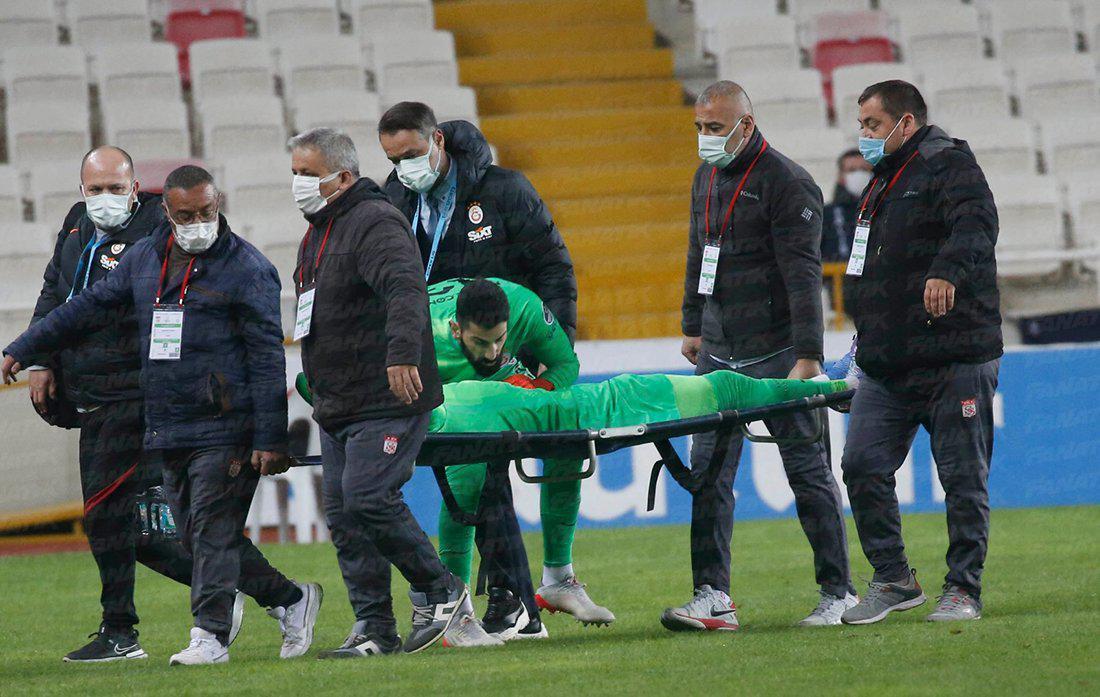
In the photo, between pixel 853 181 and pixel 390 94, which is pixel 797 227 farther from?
pixel 390 94

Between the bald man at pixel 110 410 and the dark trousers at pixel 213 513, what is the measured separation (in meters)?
0.39

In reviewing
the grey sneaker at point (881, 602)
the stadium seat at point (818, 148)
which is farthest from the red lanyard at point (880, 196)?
the stadium seat at point (818, 148)

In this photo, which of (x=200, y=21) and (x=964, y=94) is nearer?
(x=964, y=94)

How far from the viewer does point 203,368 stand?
6.13 m

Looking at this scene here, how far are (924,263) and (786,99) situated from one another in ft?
27.5

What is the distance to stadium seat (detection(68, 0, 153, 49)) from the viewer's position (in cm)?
1529

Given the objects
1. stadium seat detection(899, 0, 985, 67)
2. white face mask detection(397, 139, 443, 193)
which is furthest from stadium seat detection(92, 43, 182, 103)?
white face mask detection(397, 139, 443, 193)

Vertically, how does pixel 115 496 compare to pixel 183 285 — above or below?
below

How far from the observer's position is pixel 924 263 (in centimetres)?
643

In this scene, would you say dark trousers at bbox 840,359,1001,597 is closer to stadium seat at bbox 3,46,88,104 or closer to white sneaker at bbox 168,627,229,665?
white sneaker at bbox 168,627,229,665

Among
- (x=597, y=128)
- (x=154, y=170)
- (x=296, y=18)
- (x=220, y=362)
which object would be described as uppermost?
(x=296, y=18)

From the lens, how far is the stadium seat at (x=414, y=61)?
1508 centimetres

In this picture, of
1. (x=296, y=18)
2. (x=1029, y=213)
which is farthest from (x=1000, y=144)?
(x=296, y=18)

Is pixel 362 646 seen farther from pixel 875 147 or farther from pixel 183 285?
pixel 875 147
